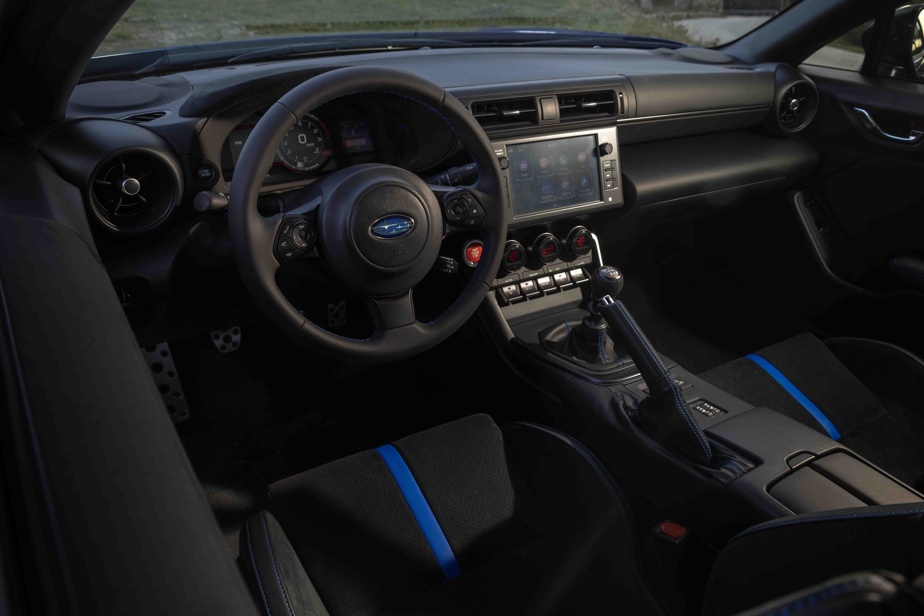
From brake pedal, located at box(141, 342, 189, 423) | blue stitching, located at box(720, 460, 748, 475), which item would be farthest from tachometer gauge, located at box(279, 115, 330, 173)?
blue stitching, located at box(720, 460, 748, 475)

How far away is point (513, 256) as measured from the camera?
7.04 ft

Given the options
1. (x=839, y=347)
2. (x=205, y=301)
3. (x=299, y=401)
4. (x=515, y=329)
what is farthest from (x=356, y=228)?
(x=839, y=347)

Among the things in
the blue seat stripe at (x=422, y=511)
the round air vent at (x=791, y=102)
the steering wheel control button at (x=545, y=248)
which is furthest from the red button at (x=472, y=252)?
the round air vent at (x=791, y=102)

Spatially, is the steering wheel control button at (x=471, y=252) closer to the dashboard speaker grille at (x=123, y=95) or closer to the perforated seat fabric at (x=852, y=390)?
the dashboard speaker grille at (x=123, y=95)

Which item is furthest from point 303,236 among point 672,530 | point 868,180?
point 868,180

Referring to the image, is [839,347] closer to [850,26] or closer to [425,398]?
[850,26]

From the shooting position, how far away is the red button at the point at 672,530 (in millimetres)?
1521

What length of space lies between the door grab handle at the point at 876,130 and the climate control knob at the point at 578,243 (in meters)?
1.09

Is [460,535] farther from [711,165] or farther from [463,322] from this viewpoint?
[711,165]

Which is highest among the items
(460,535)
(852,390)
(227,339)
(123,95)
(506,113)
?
A: (123,95)

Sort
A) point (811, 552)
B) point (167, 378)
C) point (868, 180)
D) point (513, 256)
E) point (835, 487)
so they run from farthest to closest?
1. point (868, 180)
2. point (513, 256)
3. point (167, 378)
4. point (835, 487)
5. point (811, 552)

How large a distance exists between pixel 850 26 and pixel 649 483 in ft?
5.70

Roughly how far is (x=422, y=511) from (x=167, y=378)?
2.60 feet

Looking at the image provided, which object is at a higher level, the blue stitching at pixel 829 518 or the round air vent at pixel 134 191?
the round air vent at pixel 134 191
